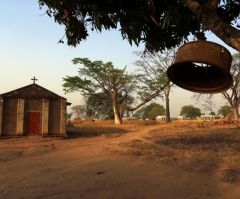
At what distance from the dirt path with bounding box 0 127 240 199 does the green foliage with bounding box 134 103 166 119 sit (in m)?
79.6

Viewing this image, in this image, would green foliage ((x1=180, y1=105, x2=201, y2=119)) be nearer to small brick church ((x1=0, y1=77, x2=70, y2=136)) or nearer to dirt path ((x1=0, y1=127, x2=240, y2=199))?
small brick church ((x1=0, y1=77, x2=70, y2=136))

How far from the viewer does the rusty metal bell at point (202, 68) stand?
14.7 feet

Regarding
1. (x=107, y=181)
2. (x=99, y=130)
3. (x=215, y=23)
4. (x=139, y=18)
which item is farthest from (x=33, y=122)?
(x=215, y=23)

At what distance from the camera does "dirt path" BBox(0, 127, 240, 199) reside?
488 inches

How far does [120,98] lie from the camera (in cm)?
5862

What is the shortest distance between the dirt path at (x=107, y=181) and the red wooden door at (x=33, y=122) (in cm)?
1472

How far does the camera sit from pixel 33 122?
33.1 metres

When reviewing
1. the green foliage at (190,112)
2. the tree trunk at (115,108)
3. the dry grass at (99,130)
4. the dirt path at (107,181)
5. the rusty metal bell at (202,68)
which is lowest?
the dirt path at (107,181)

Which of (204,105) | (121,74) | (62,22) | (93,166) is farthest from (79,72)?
(62,22)

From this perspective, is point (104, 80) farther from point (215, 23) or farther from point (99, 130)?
point (215, 23)

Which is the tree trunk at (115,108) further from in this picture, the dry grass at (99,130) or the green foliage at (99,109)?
the green foliage at (99,109)

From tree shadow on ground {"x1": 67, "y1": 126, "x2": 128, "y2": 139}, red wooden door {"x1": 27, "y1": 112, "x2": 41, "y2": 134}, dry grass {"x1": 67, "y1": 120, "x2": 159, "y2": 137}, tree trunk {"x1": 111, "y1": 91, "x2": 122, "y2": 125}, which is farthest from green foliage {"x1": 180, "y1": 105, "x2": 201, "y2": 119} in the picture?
red wooden door {"x1": 27, "y1": 112, "x2": 41, "y2": 134}

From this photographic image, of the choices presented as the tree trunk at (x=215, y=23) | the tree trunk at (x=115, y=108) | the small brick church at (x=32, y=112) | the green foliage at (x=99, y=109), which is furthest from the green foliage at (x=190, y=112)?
the tree trunk at (x=215, y=23)

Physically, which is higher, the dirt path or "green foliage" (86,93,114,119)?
"green foliage" (86,93,114,119)
